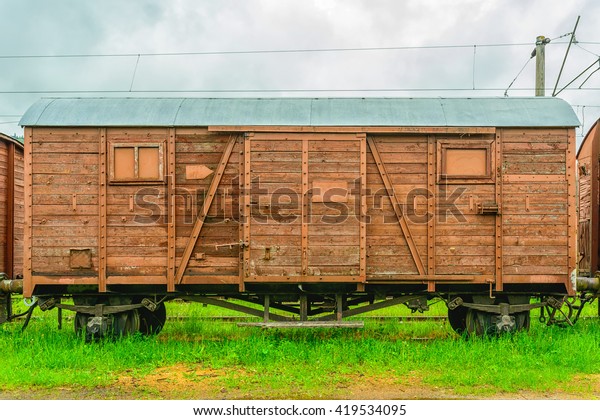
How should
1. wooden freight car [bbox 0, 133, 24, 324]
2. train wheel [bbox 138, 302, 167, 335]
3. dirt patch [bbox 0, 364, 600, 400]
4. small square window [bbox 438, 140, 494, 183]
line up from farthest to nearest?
wooden freight car [bbox 0, 133, 24, 324] < train wheel [bbox 138, 302, 167, 335] < small square window [bbox 438, 140, 494, 183] < dirt patch [bbox 0, 364, 600, 400]

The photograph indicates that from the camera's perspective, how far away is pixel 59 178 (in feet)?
27.1

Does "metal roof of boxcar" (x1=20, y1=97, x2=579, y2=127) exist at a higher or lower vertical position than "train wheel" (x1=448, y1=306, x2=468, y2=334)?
higher

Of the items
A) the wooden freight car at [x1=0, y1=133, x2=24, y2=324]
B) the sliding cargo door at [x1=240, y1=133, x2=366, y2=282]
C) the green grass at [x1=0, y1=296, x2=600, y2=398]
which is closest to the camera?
the green grass at [x1=0, y1=296, x2=600, y2=398]

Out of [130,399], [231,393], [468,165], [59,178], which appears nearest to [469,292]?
[468,165]

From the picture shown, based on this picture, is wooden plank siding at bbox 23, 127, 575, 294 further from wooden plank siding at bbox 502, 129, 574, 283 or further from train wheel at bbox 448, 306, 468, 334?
train wheel at bbox 448, 306, 468, 334

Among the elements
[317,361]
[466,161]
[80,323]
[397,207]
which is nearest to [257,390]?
[317,361]

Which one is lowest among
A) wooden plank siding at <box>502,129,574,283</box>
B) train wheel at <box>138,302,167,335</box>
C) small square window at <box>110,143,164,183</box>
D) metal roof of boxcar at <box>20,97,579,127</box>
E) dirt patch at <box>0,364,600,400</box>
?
dirt patch at <box>0,364,600,400</box>

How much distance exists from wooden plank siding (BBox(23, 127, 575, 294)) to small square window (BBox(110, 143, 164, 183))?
3.2 inches

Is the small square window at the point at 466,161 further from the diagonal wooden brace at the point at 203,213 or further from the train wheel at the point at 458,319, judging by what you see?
the diagonal wooden brace at the point at 203,213

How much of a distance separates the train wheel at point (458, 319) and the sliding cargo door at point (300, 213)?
2.44 meters

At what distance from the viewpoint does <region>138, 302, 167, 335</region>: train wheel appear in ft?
30.0

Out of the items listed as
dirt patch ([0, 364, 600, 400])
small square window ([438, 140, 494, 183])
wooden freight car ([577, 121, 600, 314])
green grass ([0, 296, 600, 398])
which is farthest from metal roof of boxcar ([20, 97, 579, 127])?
dirt patch ([0, 364, 600, 400])

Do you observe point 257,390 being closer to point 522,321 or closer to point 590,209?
point 522,321

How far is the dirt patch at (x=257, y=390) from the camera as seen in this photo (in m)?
6.03
